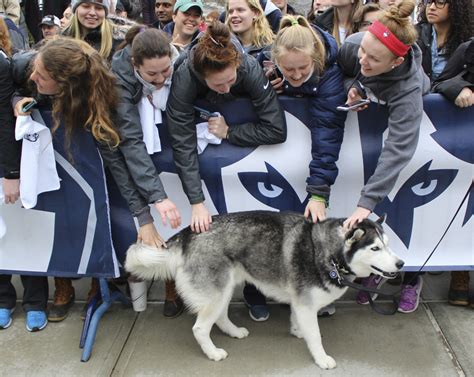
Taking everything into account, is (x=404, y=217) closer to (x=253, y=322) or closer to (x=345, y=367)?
(x=345, y=367)

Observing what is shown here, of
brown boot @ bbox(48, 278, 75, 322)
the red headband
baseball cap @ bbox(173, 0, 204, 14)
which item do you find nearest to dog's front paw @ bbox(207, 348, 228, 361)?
brown boot @ bbox(48, 278, 75, 322)

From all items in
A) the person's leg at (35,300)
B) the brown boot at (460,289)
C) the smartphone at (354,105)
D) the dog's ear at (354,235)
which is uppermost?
the smartphone at (354,105)

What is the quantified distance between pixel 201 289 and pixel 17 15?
480cm

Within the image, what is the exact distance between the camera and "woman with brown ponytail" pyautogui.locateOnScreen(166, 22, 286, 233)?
9.32ft

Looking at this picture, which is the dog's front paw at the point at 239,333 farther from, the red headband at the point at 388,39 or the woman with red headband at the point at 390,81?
the red headband at the point at 388,39

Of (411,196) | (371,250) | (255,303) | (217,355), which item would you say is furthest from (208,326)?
(411,196)

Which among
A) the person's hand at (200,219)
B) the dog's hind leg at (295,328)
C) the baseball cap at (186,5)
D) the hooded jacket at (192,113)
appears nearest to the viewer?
the hooded jacket at (192,113)

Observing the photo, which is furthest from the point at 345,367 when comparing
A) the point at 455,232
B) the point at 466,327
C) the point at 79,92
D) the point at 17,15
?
the point at 17,15

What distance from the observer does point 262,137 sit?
3145 millimetres

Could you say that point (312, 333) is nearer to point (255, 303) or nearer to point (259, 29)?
point (255, 303)

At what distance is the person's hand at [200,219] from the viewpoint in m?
3.05

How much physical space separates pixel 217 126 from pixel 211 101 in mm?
165

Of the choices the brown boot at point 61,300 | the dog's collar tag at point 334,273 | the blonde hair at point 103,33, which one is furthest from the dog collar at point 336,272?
the blonde hair at point 103,33

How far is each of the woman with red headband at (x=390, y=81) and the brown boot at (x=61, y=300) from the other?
7.09 ft
